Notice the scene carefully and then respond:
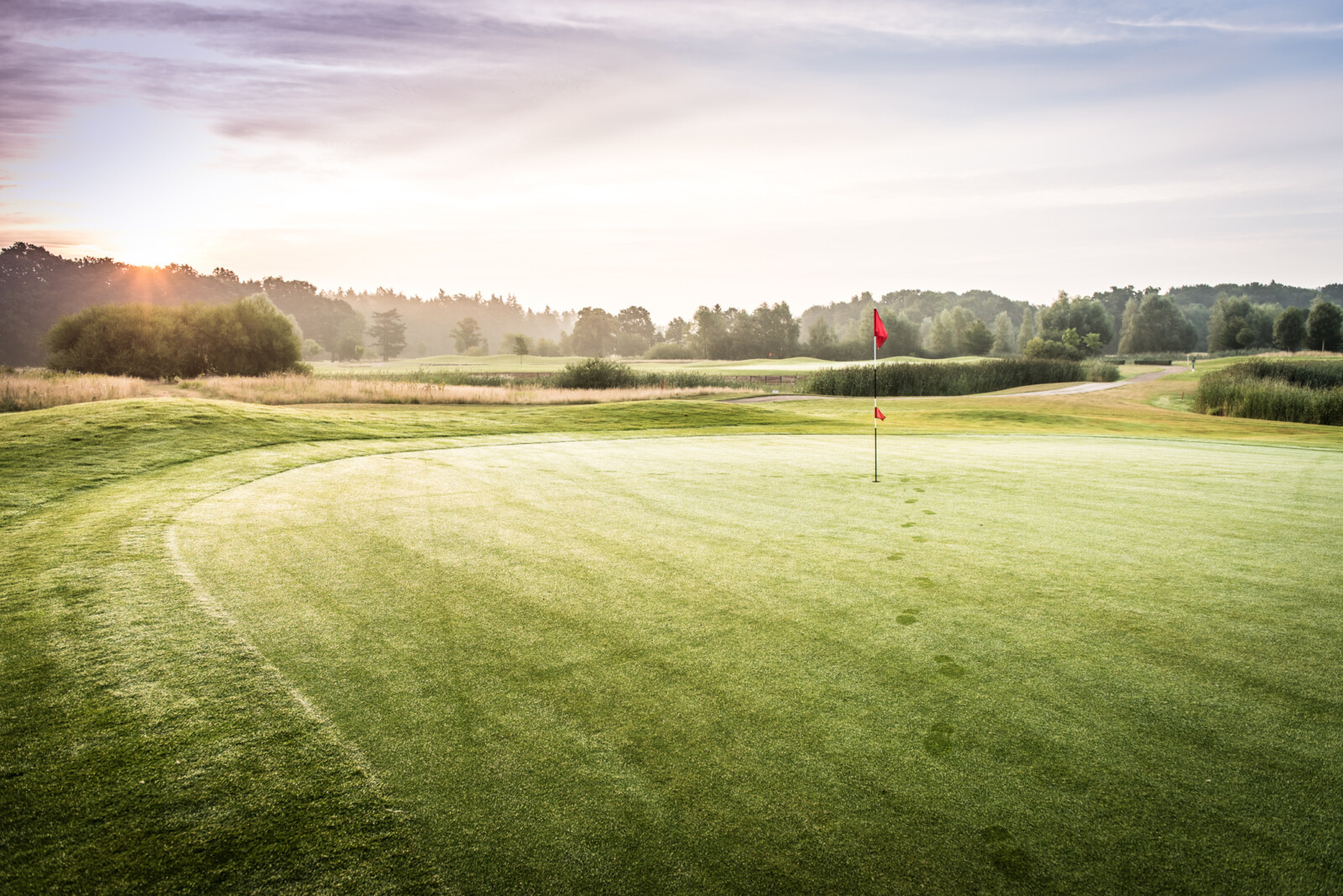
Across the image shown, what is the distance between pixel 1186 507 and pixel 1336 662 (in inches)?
144

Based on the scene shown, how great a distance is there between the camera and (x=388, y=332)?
120500 millimetres

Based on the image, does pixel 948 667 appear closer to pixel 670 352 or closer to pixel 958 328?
pixel 958 328

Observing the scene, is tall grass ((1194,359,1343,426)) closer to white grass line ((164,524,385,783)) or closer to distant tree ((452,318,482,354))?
white grass line ((164,524,385,783))

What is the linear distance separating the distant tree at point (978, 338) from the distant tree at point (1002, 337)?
253 centimetres

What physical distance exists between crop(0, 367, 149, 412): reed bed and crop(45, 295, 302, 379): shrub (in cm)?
2028

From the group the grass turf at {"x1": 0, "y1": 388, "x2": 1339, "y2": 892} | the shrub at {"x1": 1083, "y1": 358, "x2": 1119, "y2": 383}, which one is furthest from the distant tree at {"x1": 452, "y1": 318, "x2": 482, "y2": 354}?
the grass turf at {"x1": 0, "y1": 388, "x2": 1339, "y2": 892}

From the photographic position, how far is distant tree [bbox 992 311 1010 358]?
9500cm

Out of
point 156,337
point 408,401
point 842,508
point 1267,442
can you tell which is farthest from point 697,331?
point 842,508

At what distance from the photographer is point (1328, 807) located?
218 cm

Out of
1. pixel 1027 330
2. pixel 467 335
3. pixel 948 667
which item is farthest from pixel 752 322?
pixel 948 667

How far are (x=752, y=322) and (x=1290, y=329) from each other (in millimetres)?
63032

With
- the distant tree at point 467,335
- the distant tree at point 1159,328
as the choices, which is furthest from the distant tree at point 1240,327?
the distant tree at point 467,335

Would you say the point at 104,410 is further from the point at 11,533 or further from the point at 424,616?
the point at 424,616

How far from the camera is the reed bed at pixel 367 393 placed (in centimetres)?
2472
